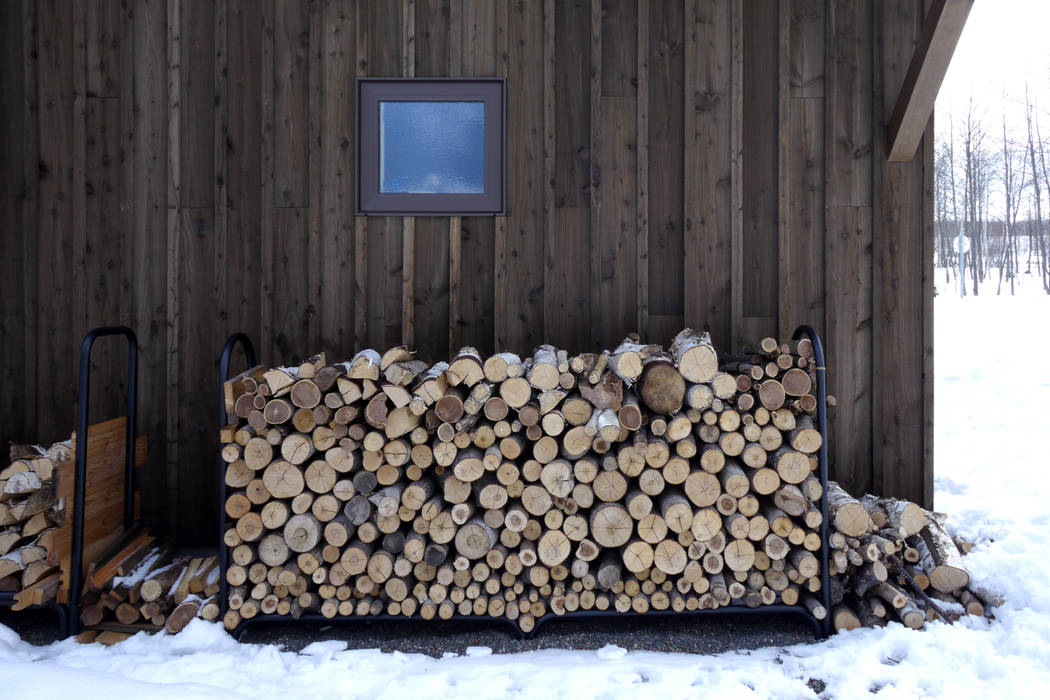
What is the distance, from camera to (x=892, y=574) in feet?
9.78

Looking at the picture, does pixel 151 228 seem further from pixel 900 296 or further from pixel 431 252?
pixel 900 296

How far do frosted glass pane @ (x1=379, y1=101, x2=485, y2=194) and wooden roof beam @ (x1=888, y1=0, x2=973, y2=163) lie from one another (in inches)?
96.3

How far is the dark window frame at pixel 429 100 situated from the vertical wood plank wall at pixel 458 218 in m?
0.07

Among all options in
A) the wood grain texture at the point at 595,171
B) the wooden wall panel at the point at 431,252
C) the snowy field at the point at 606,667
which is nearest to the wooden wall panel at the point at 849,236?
the snowy field at the point at 606,667

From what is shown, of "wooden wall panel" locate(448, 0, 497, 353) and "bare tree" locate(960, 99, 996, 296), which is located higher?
"bare tree" locate(960, 99, 996, 296)

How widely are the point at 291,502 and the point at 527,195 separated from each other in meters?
2.17

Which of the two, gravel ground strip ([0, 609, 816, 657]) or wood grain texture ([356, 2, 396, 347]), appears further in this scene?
wood grain texture ([356, 2, 396, 347])

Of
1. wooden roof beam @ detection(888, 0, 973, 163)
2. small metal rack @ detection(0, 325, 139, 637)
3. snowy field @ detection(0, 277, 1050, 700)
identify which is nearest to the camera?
snowy field @ detection(0, 277, 1050, 700)

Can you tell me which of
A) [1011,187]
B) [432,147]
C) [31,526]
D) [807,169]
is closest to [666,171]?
[807,169]

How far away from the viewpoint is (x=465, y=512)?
2.77m

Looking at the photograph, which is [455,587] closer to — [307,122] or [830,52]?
[307,122]

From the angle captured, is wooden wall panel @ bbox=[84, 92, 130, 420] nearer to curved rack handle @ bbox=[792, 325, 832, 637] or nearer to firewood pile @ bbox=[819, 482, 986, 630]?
curved rack handle @ bbox=[792, 325, 832, 637]

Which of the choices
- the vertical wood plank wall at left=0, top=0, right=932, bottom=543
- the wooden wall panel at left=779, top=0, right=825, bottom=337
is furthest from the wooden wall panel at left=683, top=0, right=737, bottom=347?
the wooden wall panel at left=779, top=0, right=825, bottom=337

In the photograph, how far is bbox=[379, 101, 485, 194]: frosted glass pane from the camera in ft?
12.2
